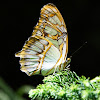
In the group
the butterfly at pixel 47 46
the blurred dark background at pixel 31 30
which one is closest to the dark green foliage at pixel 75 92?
the butterfly at pixel 47 46

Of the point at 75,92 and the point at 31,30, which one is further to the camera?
the point at 31,30

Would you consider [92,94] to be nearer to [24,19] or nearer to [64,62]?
[64,62]

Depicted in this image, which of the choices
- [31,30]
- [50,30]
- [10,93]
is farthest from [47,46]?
[31,30]

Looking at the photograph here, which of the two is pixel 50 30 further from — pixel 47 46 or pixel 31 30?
pixel 31 30

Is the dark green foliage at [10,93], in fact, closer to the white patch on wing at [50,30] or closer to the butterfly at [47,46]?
the butterfly at [47,46]

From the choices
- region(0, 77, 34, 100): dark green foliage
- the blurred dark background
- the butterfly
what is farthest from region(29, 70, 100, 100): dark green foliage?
the blurred dark background

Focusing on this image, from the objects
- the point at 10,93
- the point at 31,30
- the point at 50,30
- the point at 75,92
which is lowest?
the point at 75,92

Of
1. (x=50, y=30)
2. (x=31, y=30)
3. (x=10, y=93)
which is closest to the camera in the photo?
(x=50, y=30)
